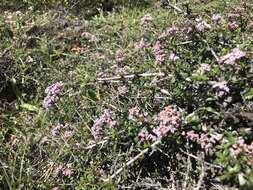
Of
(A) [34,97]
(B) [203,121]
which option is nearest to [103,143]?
(B) [203,121]

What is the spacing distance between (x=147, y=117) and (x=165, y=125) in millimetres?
196

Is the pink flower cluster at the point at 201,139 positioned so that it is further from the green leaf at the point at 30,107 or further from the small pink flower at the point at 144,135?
the green leaf at the point at 30,107

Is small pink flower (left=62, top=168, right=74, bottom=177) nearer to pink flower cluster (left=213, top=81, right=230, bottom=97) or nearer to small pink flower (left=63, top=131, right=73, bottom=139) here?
small pink flower (left=63, top=131, right=73, bottom=139)

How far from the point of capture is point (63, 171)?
273 cm

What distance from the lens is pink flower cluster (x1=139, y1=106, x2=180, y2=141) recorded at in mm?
2383

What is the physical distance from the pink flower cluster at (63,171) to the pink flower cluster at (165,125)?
478mm

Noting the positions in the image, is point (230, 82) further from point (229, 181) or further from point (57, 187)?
point (57, 187)

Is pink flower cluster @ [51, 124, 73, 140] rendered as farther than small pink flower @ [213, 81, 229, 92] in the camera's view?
Yes

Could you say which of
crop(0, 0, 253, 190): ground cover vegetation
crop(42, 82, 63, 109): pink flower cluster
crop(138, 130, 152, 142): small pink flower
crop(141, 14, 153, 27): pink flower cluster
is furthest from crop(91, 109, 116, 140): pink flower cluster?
crop(141, 14, 153, 27): pink flower cluster

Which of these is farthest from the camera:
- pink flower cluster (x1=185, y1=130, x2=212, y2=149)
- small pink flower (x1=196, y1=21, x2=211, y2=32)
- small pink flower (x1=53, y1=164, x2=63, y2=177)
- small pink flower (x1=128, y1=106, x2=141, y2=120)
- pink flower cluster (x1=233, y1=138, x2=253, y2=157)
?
small pink flower (x1=196, y1=21, x2=211, y2=32)

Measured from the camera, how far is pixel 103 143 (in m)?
2.66

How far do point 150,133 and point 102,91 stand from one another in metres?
0.91

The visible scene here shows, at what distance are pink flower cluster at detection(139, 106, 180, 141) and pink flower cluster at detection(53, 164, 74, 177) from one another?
478 mm

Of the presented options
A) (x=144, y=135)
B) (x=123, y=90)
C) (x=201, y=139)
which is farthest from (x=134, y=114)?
(x=201, y=139)
